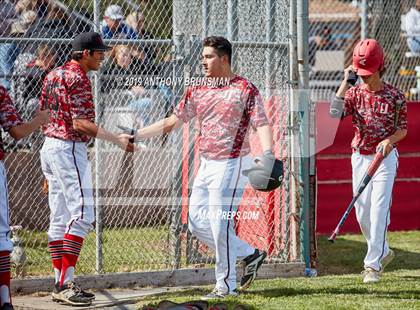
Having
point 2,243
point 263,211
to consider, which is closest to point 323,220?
point 263,211

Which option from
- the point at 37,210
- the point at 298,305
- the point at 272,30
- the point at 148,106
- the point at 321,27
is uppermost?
the point at 321,27

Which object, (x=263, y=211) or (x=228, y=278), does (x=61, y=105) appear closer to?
(x=228, y=278)

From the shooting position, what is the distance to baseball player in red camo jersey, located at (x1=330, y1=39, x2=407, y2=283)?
8.89m

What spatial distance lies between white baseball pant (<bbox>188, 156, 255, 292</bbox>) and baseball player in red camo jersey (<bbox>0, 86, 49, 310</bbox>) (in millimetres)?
1471

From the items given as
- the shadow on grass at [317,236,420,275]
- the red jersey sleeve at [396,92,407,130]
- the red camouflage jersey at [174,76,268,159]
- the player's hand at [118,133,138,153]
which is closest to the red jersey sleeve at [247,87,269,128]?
the red camouflage jersey at [174,76,268,159]

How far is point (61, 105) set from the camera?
26.7 ft

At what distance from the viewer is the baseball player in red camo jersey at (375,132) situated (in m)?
8.89

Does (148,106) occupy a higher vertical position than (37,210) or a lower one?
higher

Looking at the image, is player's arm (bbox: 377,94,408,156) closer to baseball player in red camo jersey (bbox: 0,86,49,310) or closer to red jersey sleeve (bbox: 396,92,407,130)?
red jersey sleeve (bbox: 396,92,407,130)

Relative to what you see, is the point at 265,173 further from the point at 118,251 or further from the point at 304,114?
the point at 118,251

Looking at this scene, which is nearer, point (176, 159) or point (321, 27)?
point (176, 159)

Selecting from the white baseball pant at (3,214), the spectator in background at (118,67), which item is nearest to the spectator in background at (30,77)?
the spectator in background at (118,67)

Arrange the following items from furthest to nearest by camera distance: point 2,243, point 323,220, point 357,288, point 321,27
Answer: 1. point 321,27
2. point 323,220
3. point 357,288
4. point 2,243

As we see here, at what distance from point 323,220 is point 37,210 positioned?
3611 millimetres
